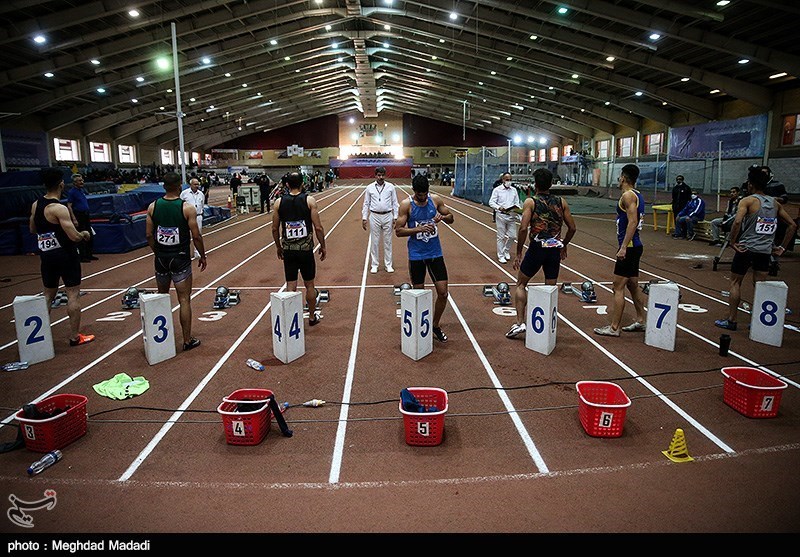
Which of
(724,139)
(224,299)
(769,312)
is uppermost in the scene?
(724,139)

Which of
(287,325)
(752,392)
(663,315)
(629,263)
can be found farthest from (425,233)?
(752,392)

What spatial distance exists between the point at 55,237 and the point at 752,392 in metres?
7.37

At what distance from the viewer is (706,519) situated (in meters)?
2.91

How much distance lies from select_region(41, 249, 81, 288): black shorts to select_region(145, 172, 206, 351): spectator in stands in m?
1.03

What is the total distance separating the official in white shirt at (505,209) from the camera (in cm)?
1080

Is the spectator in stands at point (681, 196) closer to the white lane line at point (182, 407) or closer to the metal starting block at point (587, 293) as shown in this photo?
the metal starting block at point (587, 293)

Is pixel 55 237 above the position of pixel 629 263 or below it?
above

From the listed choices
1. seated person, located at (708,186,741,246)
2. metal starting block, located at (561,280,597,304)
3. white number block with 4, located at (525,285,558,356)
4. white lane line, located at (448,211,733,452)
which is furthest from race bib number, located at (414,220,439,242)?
seated person, located at (708,186,741,246)

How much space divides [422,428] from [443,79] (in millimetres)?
40579

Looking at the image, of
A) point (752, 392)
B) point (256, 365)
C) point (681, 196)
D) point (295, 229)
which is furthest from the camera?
point (681, 196)

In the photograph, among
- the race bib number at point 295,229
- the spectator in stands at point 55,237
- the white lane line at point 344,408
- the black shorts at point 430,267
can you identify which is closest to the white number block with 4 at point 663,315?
the black shorts at point 430,267

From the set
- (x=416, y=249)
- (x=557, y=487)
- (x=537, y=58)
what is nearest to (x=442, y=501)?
(x=557, y=487)

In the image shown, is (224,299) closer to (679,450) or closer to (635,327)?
(635,327)

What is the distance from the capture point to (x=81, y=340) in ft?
20.4
